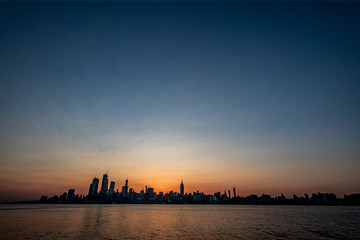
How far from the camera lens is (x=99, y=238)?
34.7m

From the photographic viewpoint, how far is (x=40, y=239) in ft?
107

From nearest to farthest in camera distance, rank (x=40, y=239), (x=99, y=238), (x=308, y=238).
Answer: (x=40, y=239), (x=99, y=238), (x=308, y=238)

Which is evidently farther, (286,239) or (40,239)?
(286,239)

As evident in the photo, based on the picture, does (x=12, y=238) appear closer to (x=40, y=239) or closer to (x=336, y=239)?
(x=40, y=239)

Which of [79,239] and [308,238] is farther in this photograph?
[308,238]

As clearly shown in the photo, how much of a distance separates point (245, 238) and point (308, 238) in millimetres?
12657

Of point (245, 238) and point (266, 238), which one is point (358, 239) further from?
point (245, 238)

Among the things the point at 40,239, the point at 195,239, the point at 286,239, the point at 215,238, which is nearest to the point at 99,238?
the point at 40,239

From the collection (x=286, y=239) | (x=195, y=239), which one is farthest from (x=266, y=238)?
(x=195, y=239)

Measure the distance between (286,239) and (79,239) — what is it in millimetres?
38005

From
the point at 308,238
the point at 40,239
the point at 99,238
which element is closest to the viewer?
the point at 40,239

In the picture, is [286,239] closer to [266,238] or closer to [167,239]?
[266,238]

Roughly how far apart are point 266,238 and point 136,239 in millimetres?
24937

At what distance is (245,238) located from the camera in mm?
36469
